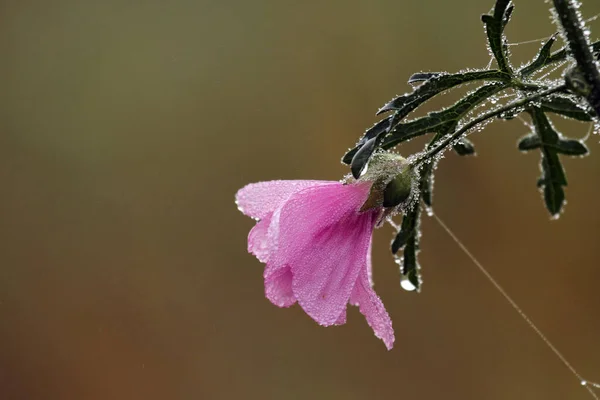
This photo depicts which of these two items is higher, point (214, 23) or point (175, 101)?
point (214, 23)

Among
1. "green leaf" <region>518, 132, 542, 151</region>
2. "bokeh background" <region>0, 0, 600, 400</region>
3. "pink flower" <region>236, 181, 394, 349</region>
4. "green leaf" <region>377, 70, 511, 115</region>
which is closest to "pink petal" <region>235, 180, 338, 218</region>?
"pink flower" <region>236, 181, 394, 349</region>

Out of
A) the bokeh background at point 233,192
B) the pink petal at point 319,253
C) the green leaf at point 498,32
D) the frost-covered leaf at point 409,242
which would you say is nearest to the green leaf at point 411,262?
the frost-covered leaf at point 409,242

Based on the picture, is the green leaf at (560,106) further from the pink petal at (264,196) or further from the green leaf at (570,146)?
the pink petal at (264,196)

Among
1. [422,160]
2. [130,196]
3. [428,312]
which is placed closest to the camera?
[422,160]

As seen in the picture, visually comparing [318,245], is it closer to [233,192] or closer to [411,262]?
[411,262]

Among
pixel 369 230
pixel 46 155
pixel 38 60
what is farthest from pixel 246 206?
pixel 38 60

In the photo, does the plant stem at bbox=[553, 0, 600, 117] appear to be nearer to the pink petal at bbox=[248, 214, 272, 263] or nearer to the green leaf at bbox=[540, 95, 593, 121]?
the green leaf at bbox=[540, 95, 593, 121]

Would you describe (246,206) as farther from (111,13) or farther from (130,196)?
(111,13)

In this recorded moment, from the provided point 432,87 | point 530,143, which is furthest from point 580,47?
point 530,143
